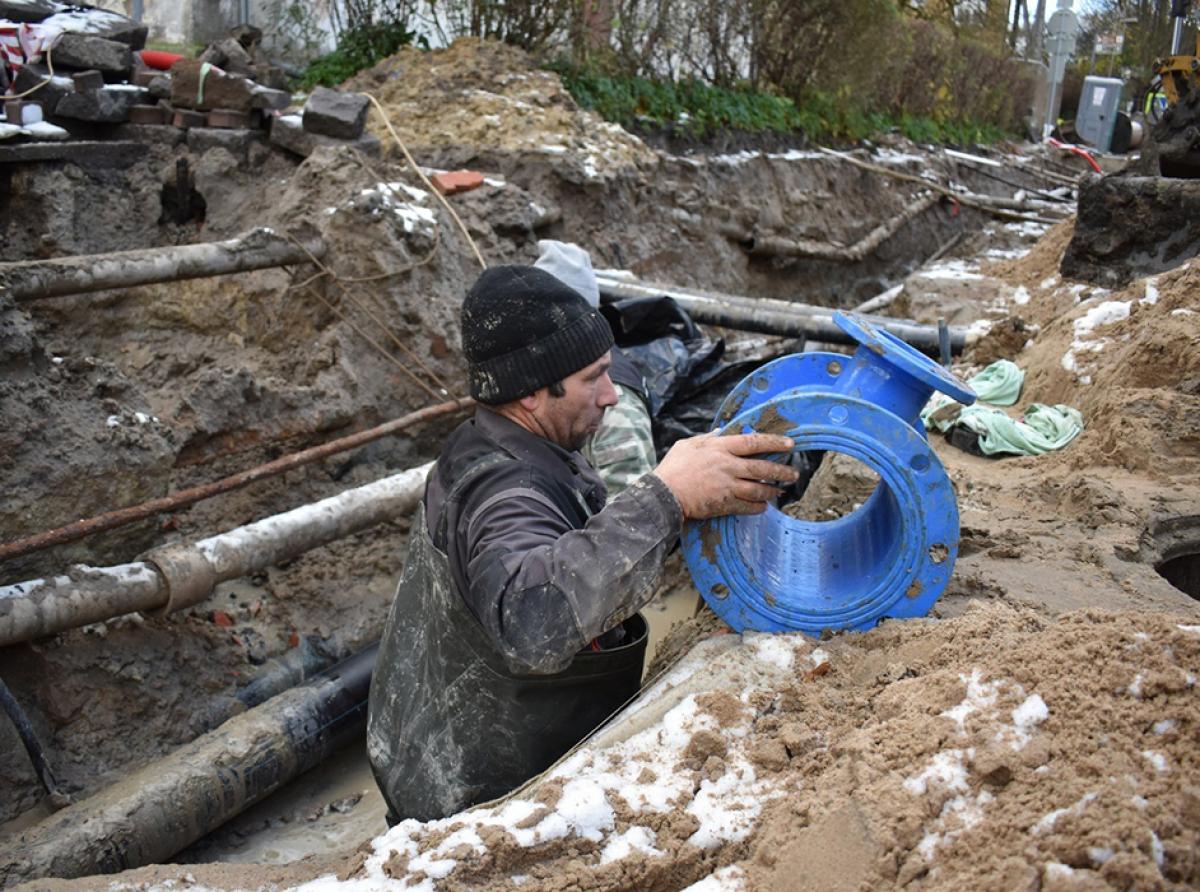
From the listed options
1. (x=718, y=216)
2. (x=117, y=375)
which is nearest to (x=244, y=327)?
(x=117, y=375)

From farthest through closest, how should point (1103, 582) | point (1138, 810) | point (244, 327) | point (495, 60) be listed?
point (495, 60)
point (244, 327)
point (1103, 582)
point (1138, 810)

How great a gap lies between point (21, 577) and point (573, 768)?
278 cm

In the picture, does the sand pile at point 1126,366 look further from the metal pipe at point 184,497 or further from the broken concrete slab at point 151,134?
the broken concrete slab at point 151,134

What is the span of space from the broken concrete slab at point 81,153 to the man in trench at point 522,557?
5011mm

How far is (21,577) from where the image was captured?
397cm

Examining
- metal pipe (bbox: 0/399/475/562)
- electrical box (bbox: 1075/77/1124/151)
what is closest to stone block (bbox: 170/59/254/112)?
metal pipe (bbox: 0/399/475/562)

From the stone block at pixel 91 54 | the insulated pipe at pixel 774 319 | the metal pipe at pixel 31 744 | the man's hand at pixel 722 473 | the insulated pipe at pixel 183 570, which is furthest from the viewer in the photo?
the stone block at pixel 91 54

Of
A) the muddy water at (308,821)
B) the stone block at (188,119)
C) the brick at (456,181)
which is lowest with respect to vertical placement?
the muddy water at (308,821)

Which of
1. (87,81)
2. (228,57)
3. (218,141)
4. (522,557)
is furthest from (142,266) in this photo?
(228,57)

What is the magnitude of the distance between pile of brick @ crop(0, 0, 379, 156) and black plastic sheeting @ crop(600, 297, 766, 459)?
2815 mm

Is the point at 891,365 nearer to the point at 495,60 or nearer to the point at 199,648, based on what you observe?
the point at 199,648

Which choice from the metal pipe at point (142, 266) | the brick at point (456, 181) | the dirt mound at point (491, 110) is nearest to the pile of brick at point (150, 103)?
the brick at point (456, 181)

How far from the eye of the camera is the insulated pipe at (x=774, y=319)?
559 centimetres

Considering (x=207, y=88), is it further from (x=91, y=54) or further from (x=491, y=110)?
(x=491, y=110)
